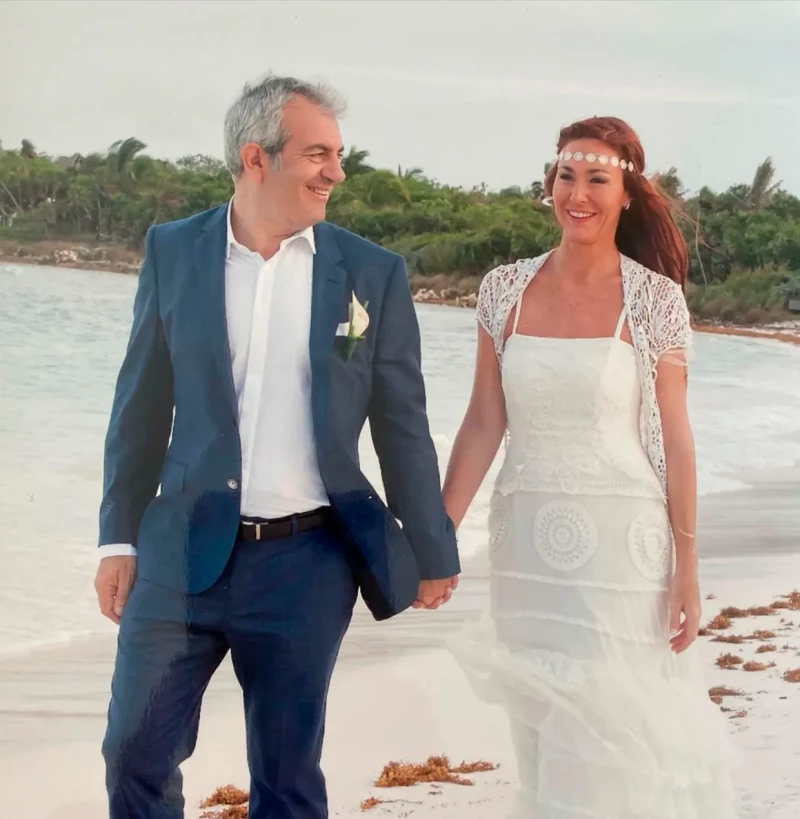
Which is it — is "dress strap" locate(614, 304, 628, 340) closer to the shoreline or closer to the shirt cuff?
the shoreline

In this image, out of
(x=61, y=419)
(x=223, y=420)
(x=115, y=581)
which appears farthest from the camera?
(x=61, y=419)

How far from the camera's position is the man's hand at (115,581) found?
72.2 inches

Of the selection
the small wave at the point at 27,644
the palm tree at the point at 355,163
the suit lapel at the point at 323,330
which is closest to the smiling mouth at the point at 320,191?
the suit lapel at the point at 323,330

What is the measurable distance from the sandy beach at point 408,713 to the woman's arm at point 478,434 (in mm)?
195

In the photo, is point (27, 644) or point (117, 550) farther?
point (27, 644)

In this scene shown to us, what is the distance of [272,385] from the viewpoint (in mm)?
1771

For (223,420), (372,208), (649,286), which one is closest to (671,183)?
(649,286)

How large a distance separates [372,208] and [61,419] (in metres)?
0.83

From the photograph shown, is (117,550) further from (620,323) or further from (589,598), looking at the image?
(620,323)

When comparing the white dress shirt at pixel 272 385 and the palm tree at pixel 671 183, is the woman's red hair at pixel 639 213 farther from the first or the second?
the white dress shirt at pixel 272 385

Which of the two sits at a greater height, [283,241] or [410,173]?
[410,173]

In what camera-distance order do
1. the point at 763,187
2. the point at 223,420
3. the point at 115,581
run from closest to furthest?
the point at 223,420, the point at 115,581, the point at 763,187

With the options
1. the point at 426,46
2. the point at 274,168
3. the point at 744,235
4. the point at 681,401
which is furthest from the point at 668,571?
the point at 426,46

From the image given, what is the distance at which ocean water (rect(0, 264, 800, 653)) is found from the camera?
2.26 m
